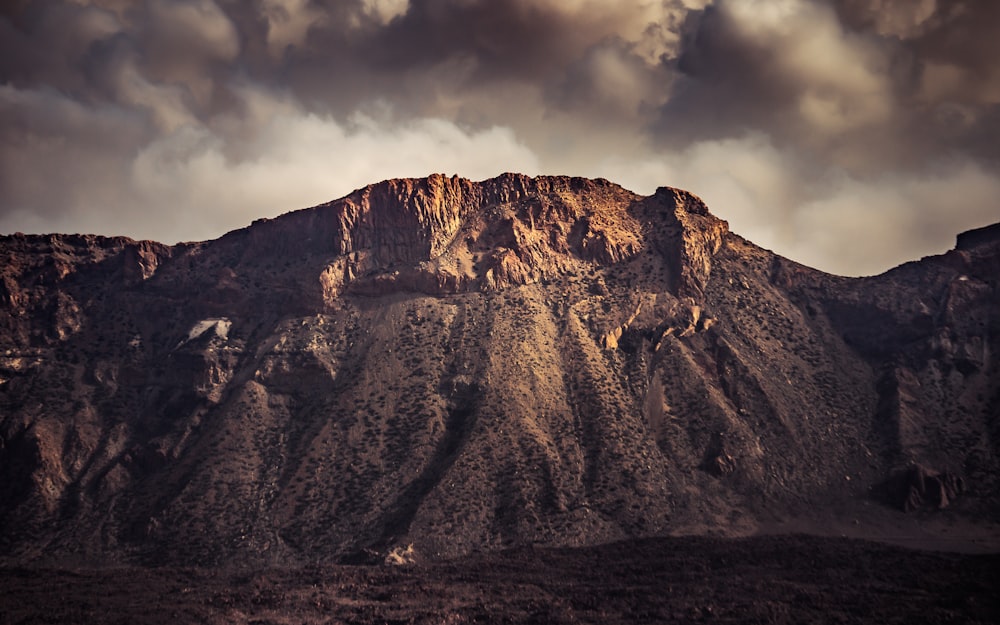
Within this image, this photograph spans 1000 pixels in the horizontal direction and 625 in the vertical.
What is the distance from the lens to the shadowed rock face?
86812 millimetres

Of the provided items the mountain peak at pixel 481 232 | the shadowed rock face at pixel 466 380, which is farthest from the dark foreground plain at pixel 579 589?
the mountain peak at pixel 481 232

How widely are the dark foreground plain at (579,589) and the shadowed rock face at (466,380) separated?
497cm

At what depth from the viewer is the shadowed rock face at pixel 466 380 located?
8681 cm

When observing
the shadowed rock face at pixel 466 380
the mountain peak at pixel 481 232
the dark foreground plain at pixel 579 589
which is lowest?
the dark foreground plain at pixel 579 589

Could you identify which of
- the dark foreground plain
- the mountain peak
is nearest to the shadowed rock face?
the mountain peak

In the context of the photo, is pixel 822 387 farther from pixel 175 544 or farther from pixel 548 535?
pixel 175 544

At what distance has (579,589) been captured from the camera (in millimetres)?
69188

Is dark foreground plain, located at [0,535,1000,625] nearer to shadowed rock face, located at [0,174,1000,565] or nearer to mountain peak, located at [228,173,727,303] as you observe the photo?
shadowed rock face, located at [0,174,1000,565]

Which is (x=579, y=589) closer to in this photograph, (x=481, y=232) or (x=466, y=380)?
(x=466, y=380)

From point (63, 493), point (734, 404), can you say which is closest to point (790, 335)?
point (734, 404)

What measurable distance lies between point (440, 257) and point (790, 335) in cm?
5294

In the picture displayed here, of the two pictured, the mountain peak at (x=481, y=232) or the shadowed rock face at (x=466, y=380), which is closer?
the shadowed rock face at (x=466, y=380)

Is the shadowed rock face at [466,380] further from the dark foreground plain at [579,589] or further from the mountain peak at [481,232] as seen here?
the dark foreground plain at [579,589]

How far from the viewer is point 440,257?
4783 inches
